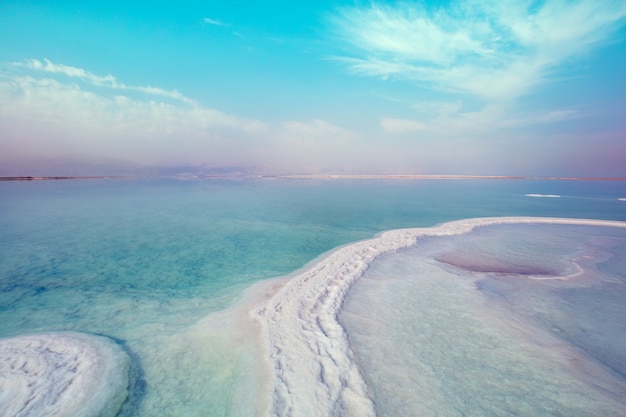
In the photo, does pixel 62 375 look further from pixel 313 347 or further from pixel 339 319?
pixel 339 319

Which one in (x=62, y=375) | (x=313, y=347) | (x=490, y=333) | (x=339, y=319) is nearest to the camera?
(x=62, y=375)

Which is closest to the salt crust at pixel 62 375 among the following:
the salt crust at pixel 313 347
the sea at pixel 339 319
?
the sea at pixel 339 319

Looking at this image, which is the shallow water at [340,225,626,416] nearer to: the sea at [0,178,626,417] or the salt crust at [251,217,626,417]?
the sea at [0,178,626,417]

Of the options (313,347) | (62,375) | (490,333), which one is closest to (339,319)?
(313,347)

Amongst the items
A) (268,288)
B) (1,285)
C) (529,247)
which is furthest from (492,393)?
(1,285)

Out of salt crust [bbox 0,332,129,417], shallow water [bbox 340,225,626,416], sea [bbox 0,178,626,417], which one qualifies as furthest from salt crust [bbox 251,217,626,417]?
salt crust [bbox 0,332,129,417]

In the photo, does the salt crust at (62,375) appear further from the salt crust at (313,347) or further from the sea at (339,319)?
the salt crust at (313,347)

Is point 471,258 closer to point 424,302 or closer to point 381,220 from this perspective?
point 424,302
